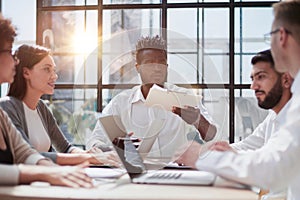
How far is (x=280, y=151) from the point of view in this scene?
1.37 m

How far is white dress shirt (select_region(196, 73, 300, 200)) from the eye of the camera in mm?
1354

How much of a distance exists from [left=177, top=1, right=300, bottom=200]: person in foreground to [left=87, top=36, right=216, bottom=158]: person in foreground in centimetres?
84

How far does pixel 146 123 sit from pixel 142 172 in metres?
0.66

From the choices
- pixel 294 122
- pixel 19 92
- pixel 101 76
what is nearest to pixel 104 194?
pixel 294 122

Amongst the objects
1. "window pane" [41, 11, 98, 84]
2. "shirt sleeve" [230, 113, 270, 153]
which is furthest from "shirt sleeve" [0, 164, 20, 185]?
"window pane" [41, 11, 98, 84]

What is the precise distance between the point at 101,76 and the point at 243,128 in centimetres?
110

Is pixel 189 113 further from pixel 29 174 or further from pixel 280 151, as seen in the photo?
pixel 29 174

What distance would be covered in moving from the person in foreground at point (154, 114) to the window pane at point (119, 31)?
0.44 metres

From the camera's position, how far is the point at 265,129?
250 cm

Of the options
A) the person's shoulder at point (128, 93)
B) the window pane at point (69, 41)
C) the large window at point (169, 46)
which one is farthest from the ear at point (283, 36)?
the window pane at point (69, 41)

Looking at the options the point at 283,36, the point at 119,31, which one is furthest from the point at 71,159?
the point at 119,31

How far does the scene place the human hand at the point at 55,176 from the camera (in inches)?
55.2

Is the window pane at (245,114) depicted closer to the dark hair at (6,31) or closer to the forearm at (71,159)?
the forearm at (71,159)

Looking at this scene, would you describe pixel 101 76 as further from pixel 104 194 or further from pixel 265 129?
pixel 104 194
